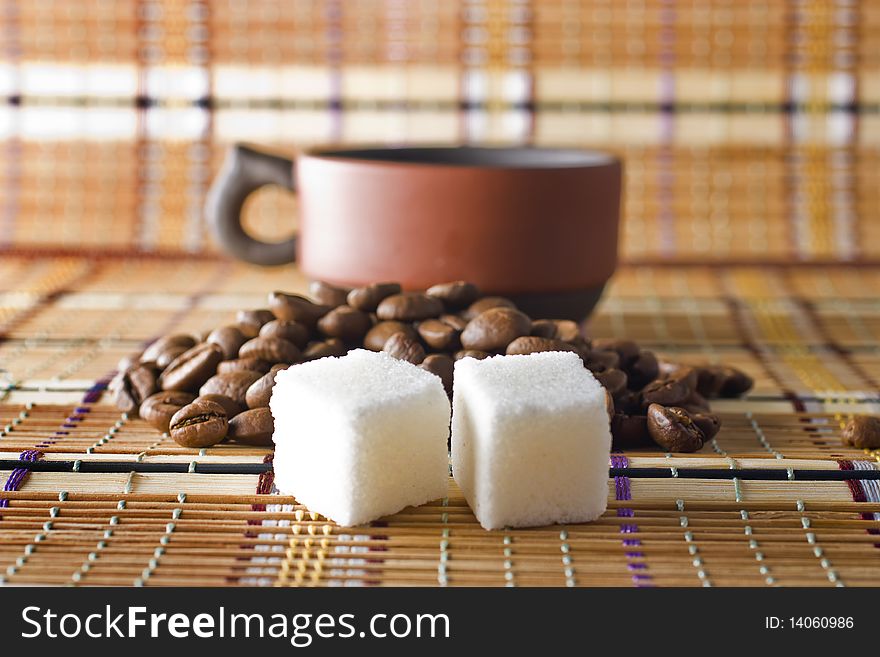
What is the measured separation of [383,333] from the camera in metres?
0.88

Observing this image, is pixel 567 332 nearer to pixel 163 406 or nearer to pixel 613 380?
pixel 613 380

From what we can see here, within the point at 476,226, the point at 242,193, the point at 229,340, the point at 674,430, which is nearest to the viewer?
the point at 674,430

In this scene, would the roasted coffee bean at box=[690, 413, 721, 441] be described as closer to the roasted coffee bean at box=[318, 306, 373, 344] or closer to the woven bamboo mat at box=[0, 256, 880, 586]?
the woven bamboo mat at box=[0, 256, 880, 586]

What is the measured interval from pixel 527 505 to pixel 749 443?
23cm

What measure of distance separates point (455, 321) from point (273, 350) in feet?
0.44

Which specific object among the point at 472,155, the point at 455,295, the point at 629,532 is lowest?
the point at 629,532

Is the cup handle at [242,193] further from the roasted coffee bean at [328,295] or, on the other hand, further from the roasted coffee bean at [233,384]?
the roasted coffee bean at [233,384]

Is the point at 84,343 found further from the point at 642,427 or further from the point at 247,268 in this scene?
the point at 642,427

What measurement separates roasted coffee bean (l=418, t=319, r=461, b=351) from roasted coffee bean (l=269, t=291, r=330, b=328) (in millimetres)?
82

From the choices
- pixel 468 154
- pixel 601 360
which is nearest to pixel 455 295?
pixel 601 360

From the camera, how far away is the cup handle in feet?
3.93

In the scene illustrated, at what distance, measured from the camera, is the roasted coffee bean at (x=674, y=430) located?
0.81 metres

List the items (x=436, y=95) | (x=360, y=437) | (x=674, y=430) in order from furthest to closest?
(x=436, y=95) < (x=674, y=430) < (x=360, y=437)

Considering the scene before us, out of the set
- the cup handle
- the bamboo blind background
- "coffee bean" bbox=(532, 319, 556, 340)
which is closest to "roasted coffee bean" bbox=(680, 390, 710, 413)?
"coffee bean" bbox=(532, 319, 556, 340)
